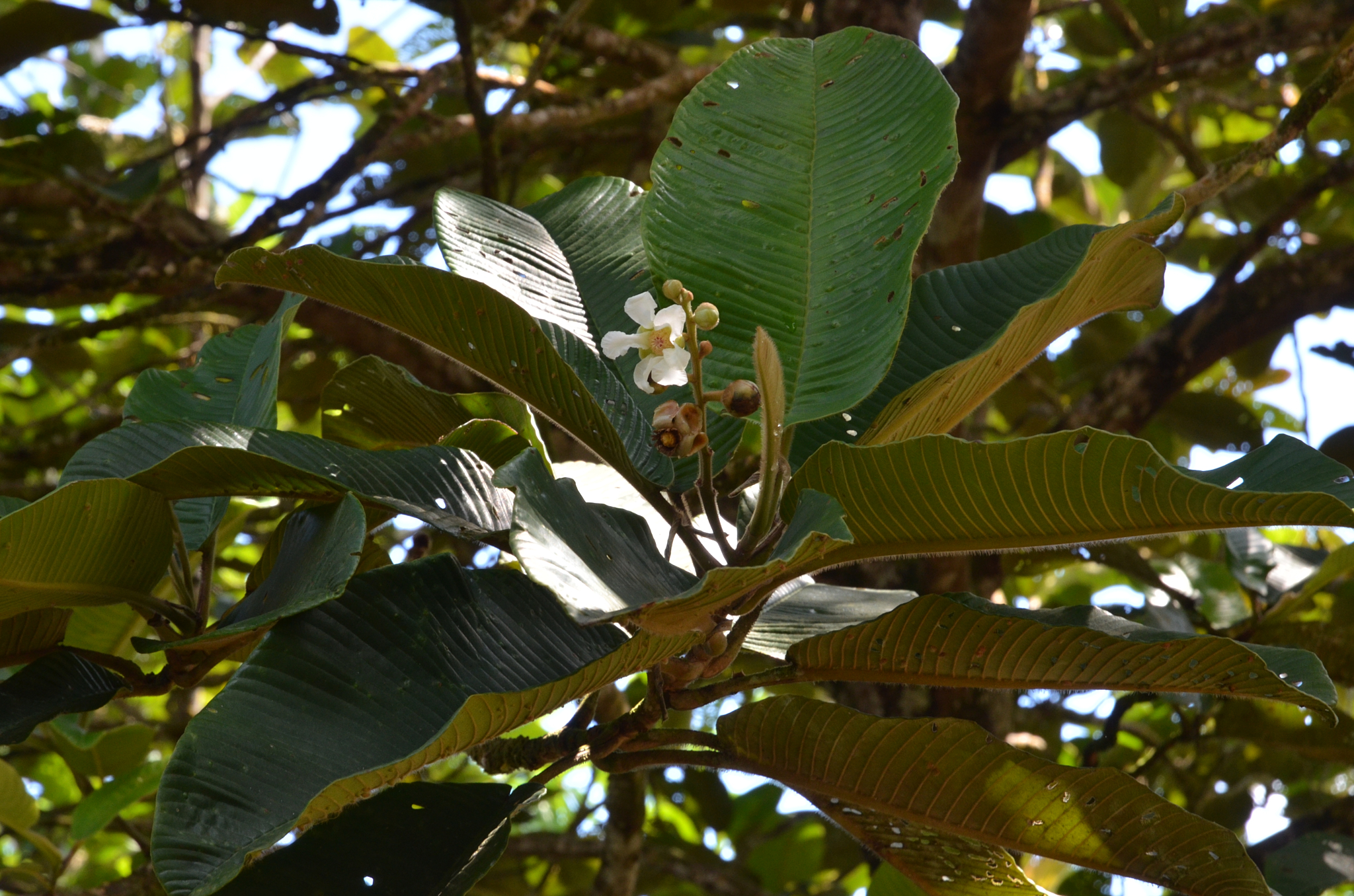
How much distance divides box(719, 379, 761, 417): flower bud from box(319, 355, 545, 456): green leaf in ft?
0.97

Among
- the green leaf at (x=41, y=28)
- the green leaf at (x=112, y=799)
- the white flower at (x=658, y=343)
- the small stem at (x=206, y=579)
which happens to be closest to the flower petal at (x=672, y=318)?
the white flower at (x=658, y=343)

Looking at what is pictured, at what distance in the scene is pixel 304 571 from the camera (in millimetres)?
732

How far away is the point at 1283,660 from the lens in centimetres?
81

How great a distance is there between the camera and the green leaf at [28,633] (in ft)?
2.83

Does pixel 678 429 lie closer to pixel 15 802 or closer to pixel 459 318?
pixel 459 318

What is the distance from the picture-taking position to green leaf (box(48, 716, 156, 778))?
151cm

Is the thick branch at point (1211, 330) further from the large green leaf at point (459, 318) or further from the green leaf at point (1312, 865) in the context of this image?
the large green leaf at point (459, 318)

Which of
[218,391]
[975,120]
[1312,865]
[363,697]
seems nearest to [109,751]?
[218,391]

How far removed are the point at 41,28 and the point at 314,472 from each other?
1.79 m

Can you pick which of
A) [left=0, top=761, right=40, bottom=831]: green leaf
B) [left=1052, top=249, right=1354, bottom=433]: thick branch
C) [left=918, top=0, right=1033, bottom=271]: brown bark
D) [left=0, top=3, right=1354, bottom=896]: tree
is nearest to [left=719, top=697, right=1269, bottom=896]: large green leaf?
[left=0, top=3, right=1354, bottom=896]: tree

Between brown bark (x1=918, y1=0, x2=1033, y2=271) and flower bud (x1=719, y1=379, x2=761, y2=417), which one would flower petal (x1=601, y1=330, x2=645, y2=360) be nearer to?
flower bud (x1=719, y1=379, x2=761, y2=417)

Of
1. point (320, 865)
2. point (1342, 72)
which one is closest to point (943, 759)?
point (320, 865)

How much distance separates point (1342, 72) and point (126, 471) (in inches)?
52.4

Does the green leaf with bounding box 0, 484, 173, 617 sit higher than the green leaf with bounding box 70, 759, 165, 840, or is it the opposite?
the green leaf with bounding box 0, 484, 173, 617
